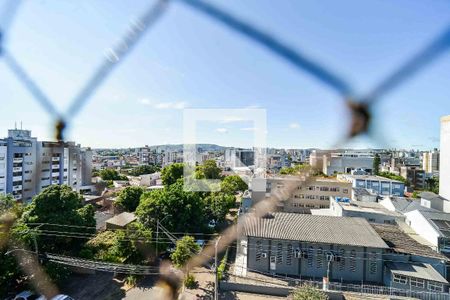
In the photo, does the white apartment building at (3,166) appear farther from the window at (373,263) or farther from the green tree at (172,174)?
the window at (373,263)

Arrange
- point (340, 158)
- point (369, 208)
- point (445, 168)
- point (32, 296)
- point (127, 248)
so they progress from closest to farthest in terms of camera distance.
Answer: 1. point (340, 158)
2. point (32, 296)
3. point (127, 248)
4. point (369, 208)
5. point (445, 168)

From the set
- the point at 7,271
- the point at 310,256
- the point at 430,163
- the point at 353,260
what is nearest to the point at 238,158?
the point at 310,256

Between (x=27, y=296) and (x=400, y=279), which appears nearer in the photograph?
(x=27, y=296)

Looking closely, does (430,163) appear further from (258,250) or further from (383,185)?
(258,250)

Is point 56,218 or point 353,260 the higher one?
point 56,218

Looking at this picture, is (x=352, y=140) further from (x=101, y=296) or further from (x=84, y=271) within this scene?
(x=84, y=271)

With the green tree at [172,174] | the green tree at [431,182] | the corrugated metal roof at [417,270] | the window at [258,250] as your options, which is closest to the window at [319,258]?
the window at [258,250]

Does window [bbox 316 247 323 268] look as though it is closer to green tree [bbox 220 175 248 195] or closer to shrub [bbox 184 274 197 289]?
shrub [bbox 184 274 197 289]
